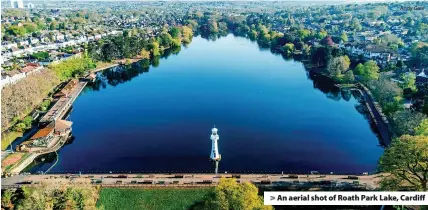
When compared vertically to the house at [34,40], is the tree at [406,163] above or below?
below

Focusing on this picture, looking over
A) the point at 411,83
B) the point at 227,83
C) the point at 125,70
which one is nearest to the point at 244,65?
the point at 227,83

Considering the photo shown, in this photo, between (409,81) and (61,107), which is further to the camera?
(409,81)

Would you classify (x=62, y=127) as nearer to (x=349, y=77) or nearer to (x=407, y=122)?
(x=407, y=122)

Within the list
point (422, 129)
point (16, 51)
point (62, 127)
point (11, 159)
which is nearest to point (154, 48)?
point (16, 51)

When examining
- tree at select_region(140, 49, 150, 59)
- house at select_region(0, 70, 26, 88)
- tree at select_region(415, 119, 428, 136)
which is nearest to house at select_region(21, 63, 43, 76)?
house at select_region(0, 70, 26, 88)

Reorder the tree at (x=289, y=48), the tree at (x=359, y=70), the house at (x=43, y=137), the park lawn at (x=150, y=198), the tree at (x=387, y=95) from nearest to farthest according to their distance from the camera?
the park lawn at (x=150, y=198)
the house at (x=43, y=137)
the tree at (x=387, y=95)
the tree at (x=359, y=70)
the tree at (x=289, y=48)

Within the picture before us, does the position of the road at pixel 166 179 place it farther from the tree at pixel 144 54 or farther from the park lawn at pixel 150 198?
the tree at pixel 144 54

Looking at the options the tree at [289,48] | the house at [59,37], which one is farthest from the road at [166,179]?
the house at [59,37]
